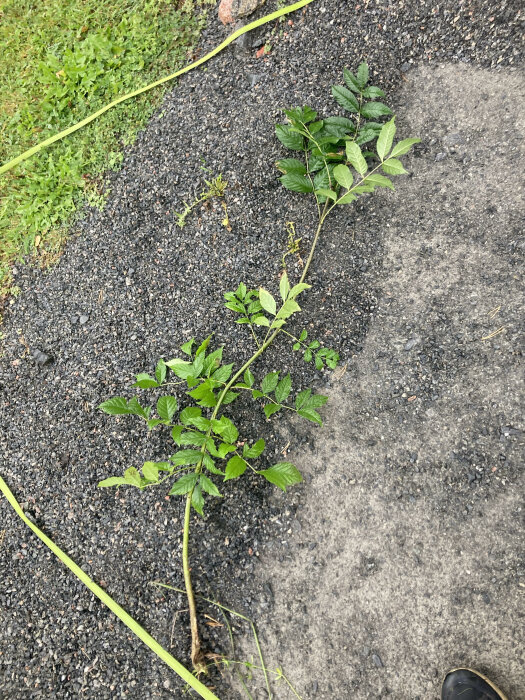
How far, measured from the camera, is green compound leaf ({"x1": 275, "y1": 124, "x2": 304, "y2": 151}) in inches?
79.1

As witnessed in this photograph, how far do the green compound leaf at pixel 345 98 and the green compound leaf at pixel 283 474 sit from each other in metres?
1.50

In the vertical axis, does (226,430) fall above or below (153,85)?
below

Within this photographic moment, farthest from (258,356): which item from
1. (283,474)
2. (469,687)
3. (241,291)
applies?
(469,687)

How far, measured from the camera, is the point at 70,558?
1994mm

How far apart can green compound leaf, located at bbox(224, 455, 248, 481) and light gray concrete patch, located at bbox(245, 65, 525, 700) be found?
319 mm

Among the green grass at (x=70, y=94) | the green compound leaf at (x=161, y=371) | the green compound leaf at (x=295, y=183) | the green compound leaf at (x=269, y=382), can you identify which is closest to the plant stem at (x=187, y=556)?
the green compound leaf at (x=269, y=382)

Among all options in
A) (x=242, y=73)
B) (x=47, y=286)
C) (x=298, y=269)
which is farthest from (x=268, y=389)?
(x=242, y=73)

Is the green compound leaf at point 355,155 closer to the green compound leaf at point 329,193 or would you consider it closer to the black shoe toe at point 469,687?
the green compound leaf at point 329,193

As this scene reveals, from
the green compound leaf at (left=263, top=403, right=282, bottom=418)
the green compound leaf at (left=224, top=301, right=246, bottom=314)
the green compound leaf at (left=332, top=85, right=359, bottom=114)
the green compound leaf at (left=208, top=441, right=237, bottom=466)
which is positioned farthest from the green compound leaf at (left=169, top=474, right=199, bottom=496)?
the green compound leaf at (left=332, top=85, right=359, bottom=114)

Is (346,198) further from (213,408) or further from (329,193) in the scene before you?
(213,408)

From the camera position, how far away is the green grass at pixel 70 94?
2.41 metres

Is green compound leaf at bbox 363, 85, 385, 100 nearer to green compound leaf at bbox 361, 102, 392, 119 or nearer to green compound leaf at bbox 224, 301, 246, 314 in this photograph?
green compound leaf at bbox 361, 102, 392, 119

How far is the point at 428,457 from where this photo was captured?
1.85 metres

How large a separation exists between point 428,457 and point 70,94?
2.57 metres
